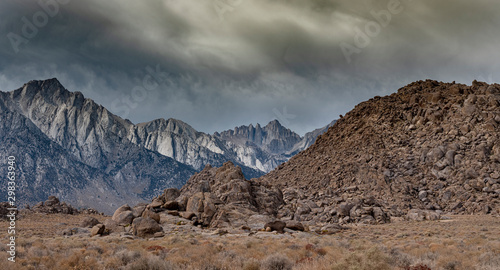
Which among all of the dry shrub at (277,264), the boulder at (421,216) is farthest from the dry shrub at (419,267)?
the boulder at (421,216)

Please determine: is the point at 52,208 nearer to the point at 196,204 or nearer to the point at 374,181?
the point at 196,204

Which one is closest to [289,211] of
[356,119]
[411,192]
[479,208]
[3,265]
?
[411,192]

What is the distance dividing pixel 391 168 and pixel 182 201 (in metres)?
51.1

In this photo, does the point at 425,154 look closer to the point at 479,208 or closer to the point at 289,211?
the point at 479,208

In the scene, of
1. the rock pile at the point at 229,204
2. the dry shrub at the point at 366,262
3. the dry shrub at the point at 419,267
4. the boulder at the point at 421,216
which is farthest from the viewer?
the boulder at the point at 421,216

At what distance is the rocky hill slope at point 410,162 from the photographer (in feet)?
186

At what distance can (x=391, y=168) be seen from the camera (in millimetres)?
72312

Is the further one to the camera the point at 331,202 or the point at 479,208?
the point at 331,202

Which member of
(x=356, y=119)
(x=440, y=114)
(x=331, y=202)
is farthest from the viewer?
(x=356, y=119)

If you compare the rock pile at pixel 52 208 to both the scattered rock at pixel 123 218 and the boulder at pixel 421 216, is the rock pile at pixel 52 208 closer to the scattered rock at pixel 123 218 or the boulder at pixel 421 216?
the scattered rock at pixel 123 218

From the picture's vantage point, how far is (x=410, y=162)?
7156 centimetres

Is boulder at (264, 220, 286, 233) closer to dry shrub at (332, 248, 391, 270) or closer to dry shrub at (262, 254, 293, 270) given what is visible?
dry shrub at (262, 254, 293, 270)

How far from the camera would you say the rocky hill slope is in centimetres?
5656

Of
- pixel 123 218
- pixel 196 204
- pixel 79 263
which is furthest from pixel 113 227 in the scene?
pixel 79 263
